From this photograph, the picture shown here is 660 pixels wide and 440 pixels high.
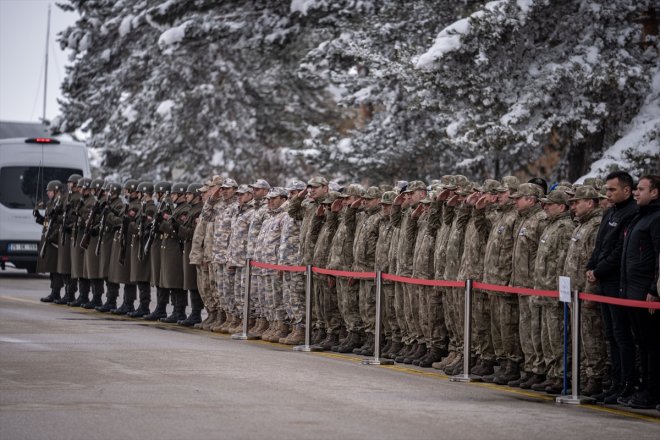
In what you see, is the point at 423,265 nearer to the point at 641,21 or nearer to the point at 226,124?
the point at 641,21

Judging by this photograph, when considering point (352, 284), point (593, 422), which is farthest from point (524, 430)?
point (352, 284)

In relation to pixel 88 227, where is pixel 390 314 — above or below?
below

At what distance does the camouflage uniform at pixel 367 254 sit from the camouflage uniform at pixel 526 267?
3.02 meters

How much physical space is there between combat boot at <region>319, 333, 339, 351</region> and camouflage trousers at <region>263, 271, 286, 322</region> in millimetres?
972

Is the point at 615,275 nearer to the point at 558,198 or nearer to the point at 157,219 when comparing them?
the point at 558,198

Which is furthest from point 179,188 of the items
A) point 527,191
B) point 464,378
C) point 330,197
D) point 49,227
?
point 527,191

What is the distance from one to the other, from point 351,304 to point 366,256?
2.16 ft

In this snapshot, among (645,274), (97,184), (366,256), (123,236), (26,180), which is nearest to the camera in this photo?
(645,274)

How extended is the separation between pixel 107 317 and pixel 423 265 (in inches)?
312

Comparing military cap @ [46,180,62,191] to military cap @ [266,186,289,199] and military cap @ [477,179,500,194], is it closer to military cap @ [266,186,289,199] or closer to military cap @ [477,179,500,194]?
military cap @ [266,186,289,199]

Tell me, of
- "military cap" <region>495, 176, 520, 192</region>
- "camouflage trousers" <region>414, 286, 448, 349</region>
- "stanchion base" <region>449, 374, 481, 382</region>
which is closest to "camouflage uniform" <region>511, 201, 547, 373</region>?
"military cap" <region>495, 176, 520, 192</region>

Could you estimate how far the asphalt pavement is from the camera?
33.9 ft

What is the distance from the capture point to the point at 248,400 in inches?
467

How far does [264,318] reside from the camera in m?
19.0
